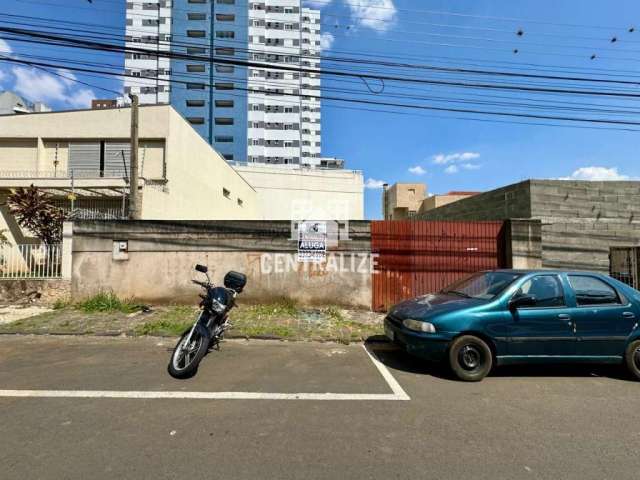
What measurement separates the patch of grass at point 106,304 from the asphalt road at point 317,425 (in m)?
3.22

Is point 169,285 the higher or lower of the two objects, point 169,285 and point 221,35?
the lower

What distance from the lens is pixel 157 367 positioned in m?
4.73

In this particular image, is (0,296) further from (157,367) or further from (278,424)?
(278,424)

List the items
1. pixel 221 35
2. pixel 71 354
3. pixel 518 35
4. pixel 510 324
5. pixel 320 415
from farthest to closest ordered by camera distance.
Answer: pixel 221 35
pixel 518 35
pixel 71 354
pixel 510 324
pixel 320 415

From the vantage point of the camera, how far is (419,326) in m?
4.59

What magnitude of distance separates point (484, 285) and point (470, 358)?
3.91 feet

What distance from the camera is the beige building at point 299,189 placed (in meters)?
34.8

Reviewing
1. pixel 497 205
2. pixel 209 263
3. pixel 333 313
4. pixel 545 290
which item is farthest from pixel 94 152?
pixel 545 290

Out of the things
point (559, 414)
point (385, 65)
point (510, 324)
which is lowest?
point (559, 414)

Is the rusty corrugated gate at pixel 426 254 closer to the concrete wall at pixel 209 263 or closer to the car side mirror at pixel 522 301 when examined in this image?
the concrete wall at pixel 209 263

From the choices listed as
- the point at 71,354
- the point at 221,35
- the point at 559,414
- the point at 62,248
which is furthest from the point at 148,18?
the point at 559,414

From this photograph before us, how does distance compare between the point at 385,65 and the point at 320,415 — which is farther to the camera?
the point at 385,65

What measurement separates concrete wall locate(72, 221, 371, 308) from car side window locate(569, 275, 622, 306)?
4576mm

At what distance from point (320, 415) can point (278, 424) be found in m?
0.43
